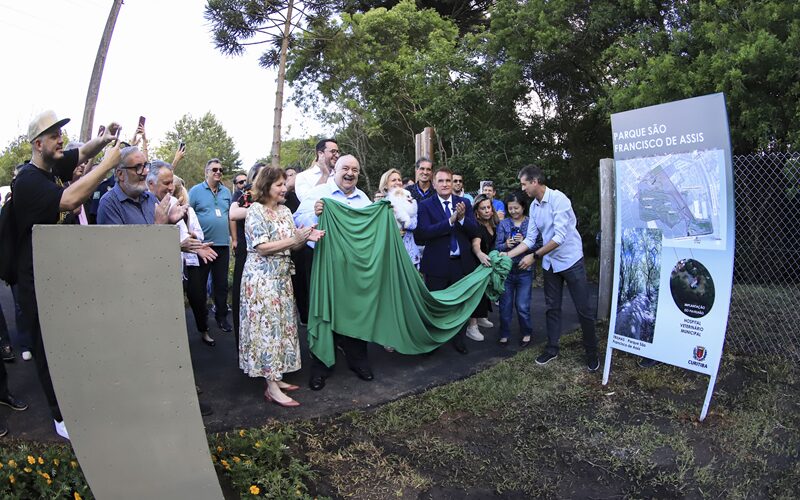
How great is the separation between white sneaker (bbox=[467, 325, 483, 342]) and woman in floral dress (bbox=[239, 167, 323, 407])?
2537 mm

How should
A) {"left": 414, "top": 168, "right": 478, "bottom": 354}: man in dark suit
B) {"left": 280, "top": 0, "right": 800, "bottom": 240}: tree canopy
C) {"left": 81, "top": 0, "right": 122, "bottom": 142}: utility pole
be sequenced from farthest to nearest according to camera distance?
{"left": 81, "top": 0, "right": 122, "bottom": 142}: utility pole < {"left": 280, "top": 0, "right": 800, "bottom": 240}: tree canopy < {"left": 414, "top": 168, "right": 478, "bottom": 354}: man in dark suit

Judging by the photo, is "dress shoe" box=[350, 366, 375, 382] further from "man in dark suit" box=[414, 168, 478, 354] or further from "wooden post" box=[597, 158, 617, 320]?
"wooden post" box=[597, 158, 617, 320]

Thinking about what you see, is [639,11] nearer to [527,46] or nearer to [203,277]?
[527,46]

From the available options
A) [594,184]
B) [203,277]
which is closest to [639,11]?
[594,184]

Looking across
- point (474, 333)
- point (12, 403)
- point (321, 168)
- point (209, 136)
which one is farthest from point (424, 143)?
point (209, 136)

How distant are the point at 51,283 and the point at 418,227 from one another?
3727 millimetres

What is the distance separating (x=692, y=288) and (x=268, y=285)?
10.6ft

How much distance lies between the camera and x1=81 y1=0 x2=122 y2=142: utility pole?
1325cm

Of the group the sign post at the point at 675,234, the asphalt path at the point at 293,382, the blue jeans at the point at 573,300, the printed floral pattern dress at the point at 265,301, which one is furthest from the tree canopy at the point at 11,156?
the sign post at the point at 675,234

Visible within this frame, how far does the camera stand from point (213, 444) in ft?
11.1

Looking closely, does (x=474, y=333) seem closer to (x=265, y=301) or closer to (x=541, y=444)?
(x=541, y=444)

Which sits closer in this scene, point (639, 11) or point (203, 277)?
point (203, 277)

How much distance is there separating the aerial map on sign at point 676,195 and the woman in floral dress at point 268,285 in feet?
8.72

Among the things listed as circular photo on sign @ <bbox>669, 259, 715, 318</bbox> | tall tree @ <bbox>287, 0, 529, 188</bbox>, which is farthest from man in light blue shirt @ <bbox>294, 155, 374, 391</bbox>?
tall tree @ <bbox>287, 0, 529, 188</bbox>
